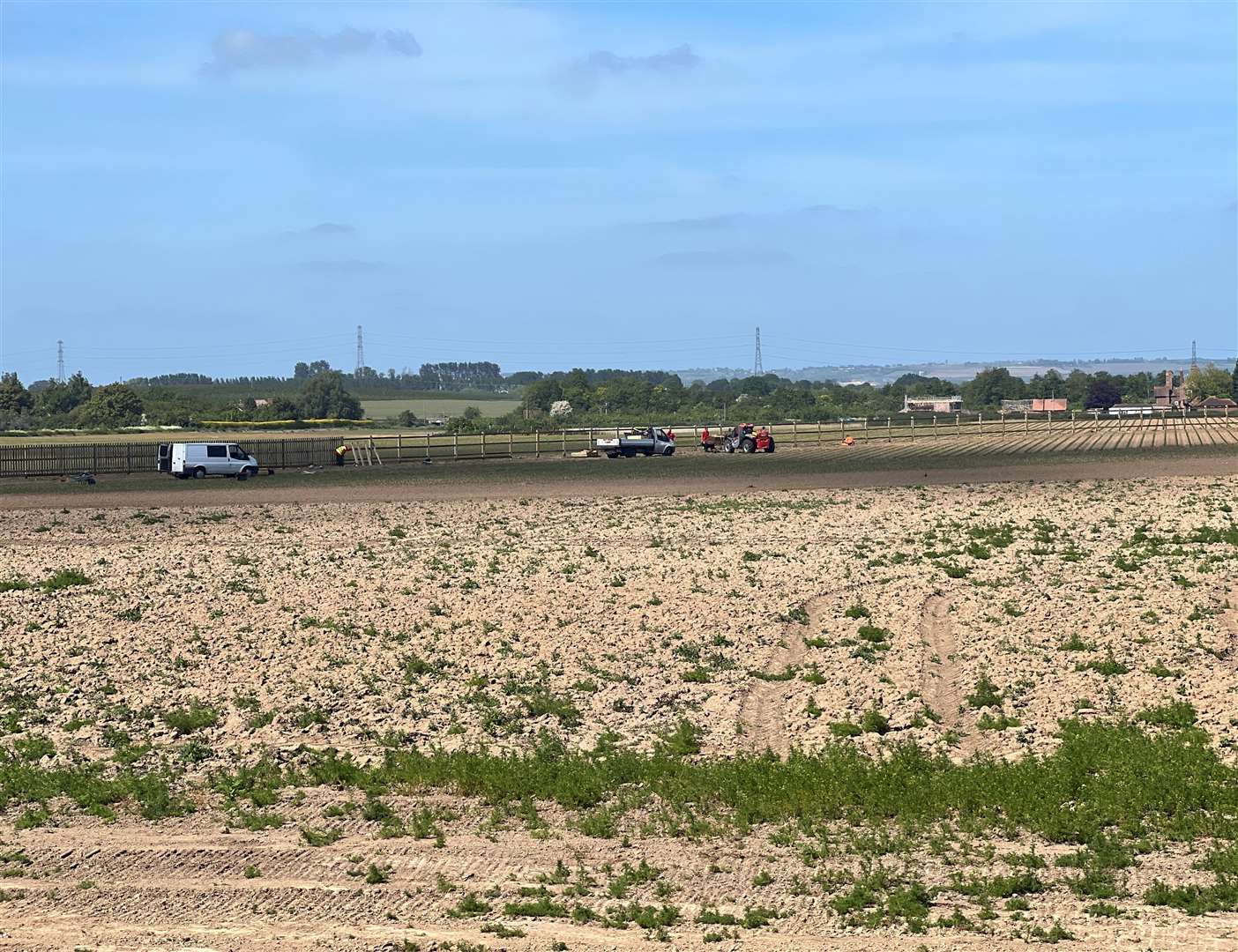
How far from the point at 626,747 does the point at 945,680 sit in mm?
4315

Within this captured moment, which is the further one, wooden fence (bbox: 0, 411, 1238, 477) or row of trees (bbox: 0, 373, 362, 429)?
row of trees (bbox: 0, 373, 362, 429)

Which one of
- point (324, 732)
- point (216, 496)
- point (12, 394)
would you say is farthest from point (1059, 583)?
point (12, 394)

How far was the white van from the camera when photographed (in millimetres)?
58281

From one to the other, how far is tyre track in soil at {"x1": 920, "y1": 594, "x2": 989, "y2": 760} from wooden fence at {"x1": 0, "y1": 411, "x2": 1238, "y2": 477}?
48433 mm

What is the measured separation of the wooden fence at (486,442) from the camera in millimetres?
61938

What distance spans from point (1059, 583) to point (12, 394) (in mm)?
141571

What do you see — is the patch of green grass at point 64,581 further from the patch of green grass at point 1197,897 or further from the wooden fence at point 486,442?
the wooden fence at point 486,442

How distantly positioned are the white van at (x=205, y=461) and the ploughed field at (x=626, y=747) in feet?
103

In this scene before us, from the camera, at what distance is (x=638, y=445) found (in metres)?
75.7

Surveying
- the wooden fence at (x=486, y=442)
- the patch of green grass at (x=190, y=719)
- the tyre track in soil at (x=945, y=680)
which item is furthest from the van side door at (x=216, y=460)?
the patch of green grass at (x=190, y=719)

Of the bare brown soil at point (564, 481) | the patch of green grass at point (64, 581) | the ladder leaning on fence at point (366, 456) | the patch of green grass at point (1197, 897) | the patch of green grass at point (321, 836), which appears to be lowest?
the patch of green grass at point (321, 836)

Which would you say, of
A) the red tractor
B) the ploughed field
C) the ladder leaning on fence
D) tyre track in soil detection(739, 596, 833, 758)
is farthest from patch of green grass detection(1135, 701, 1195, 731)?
the red tractor

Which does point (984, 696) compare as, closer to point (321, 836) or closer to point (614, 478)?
point (321, 836)

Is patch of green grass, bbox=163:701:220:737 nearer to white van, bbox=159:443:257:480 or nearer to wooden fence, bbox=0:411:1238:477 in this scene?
white van, bbox=159:443:257:480
